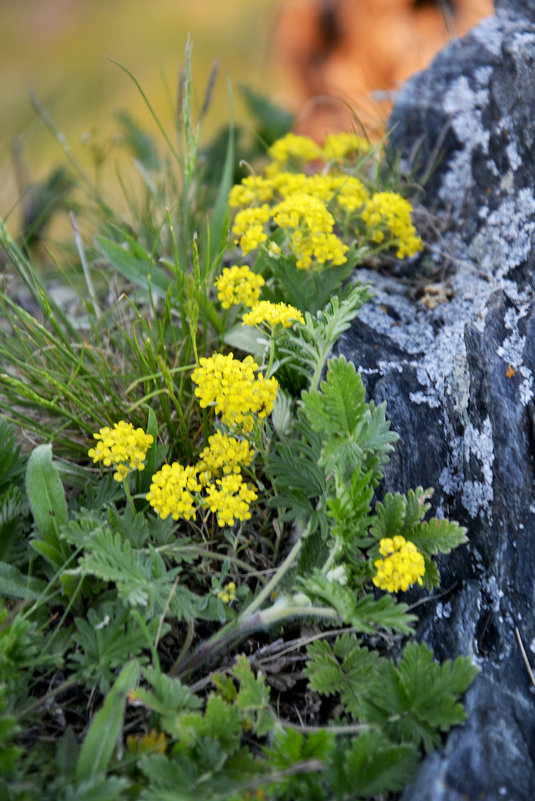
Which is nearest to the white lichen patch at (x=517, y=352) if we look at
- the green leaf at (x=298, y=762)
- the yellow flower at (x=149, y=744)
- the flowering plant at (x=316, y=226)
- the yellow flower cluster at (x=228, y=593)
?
the flowering plant at (x=316, y=226)

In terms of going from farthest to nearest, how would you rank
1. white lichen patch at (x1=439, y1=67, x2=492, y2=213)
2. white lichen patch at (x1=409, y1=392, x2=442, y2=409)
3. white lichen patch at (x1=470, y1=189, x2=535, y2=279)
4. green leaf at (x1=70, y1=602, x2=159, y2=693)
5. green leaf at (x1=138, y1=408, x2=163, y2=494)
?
1. white lichen patch at (x1=439, y1=67, x2=492, y2=213)
2. white lichen patch at (x1=470, y1=189, x2=535, y2=279)
3. white lichen patch at (x1=409, y1=392, x2=442, y2=409)
4. green leaf at (x1=138, y1=408, x2=163, y2=494)
5. green leaf at (x1=70, y1=602, x2=159, y2=693)

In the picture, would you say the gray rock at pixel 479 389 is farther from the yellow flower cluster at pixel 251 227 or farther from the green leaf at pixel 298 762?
the yellow flower cluster at pixel 251 227

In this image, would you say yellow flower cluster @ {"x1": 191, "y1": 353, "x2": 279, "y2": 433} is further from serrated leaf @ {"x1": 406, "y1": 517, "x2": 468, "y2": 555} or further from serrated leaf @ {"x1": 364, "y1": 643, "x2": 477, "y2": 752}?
serrated leaf @ {"x1": 364, "y1": 643, "x2": 477, "y2": 752}

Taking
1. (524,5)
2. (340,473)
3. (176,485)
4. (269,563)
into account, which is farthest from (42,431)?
(524,5)

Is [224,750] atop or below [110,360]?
below

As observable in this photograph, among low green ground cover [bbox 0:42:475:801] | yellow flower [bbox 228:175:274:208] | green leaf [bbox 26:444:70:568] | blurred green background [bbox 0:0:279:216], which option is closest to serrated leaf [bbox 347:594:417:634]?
low green ground cover [bbox 0:42:475:801]

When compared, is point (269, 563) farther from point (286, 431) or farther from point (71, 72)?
point (71, 72)

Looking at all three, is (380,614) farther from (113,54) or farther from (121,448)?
(113,54)
